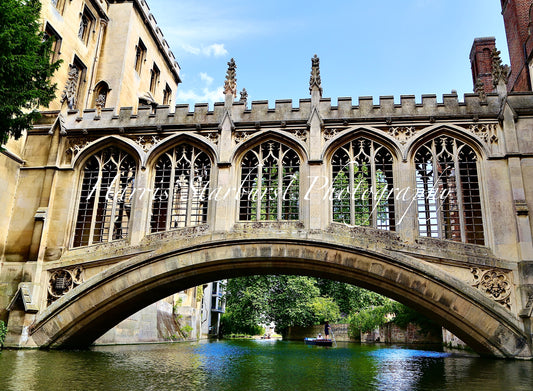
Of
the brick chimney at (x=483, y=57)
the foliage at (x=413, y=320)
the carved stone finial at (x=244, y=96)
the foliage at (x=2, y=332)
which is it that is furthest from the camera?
the foliage at (x=413, y=320)

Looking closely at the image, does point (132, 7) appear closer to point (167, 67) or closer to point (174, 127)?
point (167, 67)

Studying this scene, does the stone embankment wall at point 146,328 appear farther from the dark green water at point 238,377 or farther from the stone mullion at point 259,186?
the stone mullion at point 259,186

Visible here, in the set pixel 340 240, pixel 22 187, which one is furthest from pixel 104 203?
pixel 340 240

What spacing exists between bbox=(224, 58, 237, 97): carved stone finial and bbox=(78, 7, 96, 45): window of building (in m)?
8.57

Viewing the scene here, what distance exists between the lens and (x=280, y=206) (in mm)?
13828

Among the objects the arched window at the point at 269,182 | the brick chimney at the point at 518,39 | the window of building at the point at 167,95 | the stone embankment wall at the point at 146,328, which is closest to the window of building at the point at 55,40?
the window of building at the point at 167,95

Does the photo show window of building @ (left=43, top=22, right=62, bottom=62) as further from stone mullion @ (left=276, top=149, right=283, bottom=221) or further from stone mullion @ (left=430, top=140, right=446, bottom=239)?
stone mullion @ (left=430, top=140, right=446, bottom=239)

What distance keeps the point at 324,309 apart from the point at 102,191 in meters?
17.2

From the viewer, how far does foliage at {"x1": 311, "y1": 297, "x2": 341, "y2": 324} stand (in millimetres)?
28078

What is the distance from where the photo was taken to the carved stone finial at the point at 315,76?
14664 mm

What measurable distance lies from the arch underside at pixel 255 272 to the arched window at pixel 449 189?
156 centimetres

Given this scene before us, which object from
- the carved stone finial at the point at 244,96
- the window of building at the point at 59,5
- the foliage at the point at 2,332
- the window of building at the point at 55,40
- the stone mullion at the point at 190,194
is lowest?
the foliage at the point at 2,332

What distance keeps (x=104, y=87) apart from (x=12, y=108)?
11.4 meters

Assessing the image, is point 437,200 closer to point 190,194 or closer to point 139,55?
Result: point 190,194
